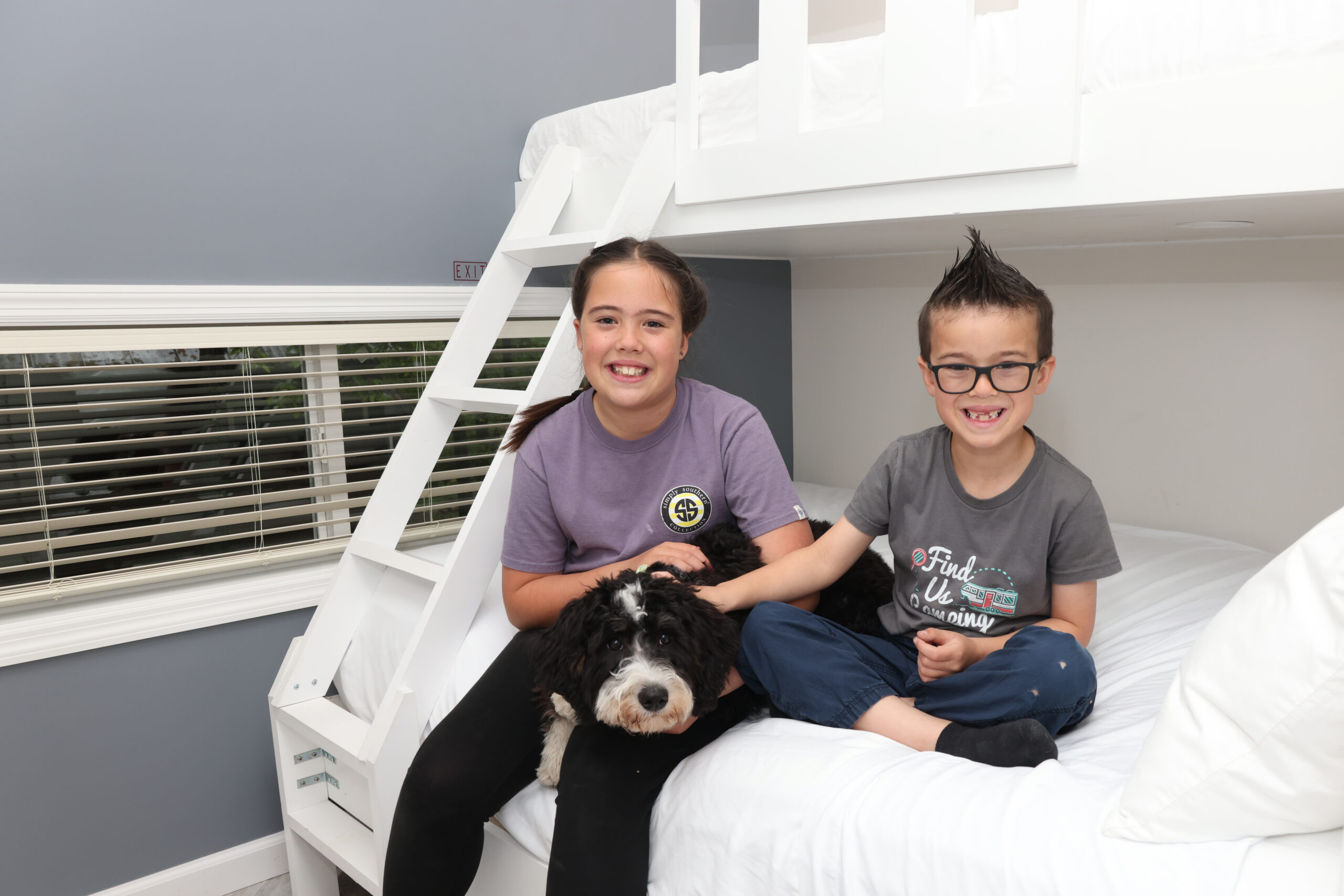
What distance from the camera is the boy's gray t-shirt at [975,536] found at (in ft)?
4.08

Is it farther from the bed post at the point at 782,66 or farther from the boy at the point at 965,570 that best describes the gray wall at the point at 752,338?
the boy at the point at 965,570

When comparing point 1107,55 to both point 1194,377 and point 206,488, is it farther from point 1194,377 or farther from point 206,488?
point 206,488

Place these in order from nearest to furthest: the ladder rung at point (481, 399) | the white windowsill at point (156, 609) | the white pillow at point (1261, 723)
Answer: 1. the white pillow at point (1261, 723)
2. the ladder rung at point (481, 399)
3. the white windowsill at point (156, 609)

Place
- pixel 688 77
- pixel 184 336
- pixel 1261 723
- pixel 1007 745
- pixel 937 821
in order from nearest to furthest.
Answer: pixel 1261 723 → pixel 937 821 → pixel 1007 745 → pixel 688 77 → pixel 184 336

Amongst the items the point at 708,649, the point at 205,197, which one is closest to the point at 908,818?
the point at 708,649

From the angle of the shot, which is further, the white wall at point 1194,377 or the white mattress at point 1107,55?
the white wall at point 1194,377

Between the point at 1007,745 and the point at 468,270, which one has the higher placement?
the point at 468,270

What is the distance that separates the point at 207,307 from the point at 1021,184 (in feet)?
5.55

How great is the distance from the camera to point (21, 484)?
1.84 metres

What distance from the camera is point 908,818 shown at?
0.97 meters

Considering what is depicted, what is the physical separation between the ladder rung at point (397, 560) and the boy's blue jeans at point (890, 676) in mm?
666

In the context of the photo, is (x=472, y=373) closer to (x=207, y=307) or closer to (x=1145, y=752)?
(x=207, y=307)

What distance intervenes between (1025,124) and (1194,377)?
1211 millimetres

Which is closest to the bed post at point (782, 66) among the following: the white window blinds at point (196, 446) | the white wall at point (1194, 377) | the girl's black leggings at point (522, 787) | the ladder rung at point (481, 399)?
the white wall at point (1194, 377)
